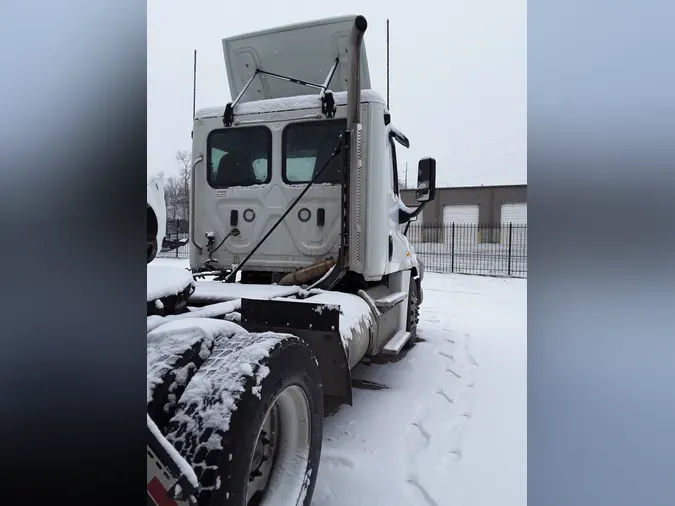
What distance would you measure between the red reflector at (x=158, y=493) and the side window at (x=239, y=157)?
3121 mm

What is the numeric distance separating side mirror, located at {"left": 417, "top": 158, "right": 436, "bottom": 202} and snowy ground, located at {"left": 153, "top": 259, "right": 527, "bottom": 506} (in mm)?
1232

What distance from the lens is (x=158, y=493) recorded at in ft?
2.96

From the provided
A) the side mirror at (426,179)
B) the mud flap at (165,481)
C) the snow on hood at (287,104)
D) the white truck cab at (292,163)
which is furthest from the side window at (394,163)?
the mud flap at (165,481)

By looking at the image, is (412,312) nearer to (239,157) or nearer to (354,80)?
(239,157)

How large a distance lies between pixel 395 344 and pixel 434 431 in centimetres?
95

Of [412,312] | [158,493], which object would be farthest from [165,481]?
[412,312]

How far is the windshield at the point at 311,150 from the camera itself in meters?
3.60

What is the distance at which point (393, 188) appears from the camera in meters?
4.30

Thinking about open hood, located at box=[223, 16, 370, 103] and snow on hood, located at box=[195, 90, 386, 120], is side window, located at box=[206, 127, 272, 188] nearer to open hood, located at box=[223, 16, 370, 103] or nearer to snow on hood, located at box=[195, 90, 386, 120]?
snow on hood, located at box=[195, 90, 386, 120]

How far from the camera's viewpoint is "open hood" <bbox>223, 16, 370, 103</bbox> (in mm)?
3619

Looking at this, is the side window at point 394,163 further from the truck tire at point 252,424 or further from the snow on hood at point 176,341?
the snow on hood at point 176,341

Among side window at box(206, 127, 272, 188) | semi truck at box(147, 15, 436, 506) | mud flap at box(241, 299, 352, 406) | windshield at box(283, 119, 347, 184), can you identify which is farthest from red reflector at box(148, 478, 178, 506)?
side window at box(206, 127, 272, 188)
